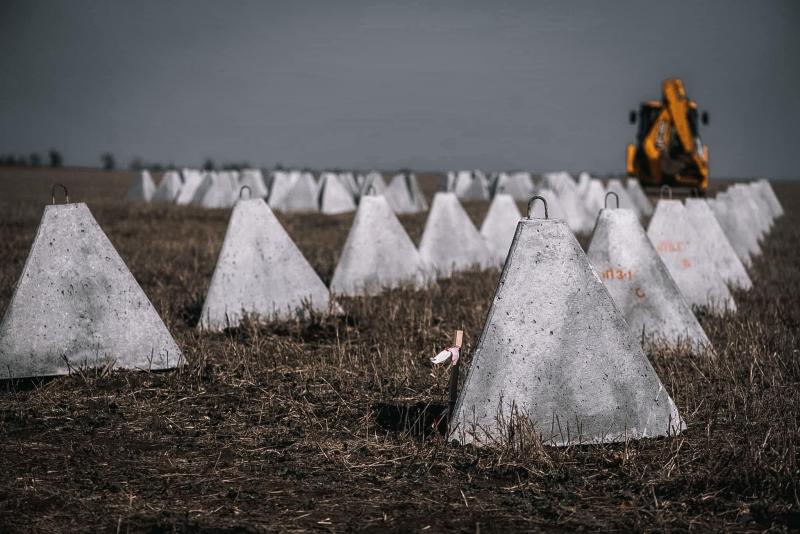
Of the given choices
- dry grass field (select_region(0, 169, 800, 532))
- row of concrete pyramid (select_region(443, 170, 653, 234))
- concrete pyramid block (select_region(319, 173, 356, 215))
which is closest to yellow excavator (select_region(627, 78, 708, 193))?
row of concrete pyramid (select_region(443, 170, 653, 234))

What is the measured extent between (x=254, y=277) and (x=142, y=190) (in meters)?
21.8

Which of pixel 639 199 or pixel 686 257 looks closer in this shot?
pixel 686 257

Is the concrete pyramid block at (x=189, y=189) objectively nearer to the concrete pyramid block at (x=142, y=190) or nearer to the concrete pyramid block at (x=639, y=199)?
the concrete pyramid block at (x=142, y=190)

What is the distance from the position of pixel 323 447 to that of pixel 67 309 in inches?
86.2

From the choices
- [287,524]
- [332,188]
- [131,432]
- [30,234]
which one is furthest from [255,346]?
[332,188]

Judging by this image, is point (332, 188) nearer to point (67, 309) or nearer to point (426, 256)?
point (426, 256)

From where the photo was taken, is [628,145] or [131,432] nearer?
[131,432]

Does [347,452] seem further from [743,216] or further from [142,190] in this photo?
[142,190]

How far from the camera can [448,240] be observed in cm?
1116

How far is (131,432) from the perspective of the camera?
462cm

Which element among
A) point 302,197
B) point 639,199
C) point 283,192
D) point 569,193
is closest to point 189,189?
point 283,192

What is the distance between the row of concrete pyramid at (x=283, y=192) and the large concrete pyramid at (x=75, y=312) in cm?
1699

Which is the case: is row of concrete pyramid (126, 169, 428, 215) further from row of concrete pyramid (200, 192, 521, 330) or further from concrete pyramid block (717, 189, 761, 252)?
row of concrete pyramid (200, 192, 521, 330)

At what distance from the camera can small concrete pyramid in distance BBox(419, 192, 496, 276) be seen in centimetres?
1098
